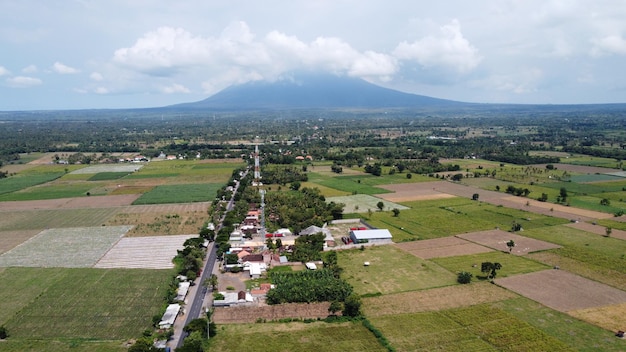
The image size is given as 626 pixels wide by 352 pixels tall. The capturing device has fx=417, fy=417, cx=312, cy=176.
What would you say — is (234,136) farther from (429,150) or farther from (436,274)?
(436,274)

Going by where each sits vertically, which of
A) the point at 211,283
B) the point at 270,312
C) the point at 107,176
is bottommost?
the point at 270,312

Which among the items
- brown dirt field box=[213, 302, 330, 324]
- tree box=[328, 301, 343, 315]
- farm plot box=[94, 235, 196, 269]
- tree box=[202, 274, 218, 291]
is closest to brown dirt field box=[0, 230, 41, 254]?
farm plot box=[94, 235, 196, 269]

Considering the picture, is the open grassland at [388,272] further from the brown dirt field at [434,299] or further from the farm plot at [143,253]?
the farm plot at [143,253]

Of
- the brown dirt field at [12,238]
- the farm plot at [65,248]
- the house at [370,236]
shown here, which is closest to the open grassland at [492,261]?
the house at [370,236]

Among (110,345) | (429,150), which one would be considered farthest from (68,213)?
(429,150)

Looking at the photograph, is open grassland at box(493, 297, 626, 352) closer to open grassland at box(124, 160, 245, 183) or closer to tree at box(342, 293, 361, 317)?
tree at box(342, 293, 361, 317)

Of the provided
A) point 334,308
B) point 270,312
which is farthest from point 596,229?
point 270,312

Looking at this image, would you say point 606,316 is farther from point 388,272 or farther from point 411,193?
point 411,193
